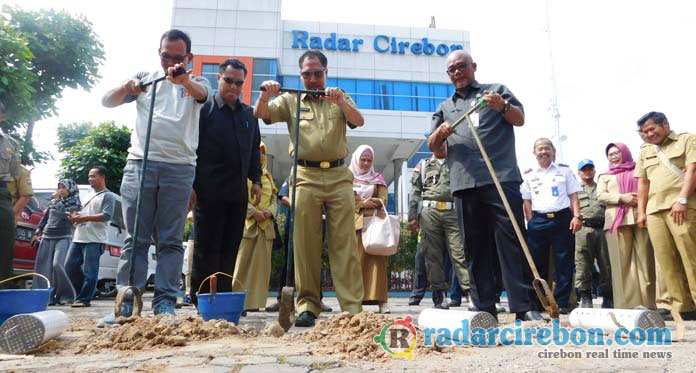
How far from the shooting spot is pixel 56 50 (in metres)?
16.8

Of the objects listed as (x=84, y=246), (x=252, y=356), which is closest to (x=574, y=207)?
(x=252, y=356)

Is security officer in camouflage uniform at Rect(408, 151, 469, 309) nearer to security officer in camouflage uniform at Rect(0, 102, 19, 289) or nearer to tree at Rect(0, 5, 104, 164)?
security officer in camouflage uniform at Rect(0, 102, 19, 289)

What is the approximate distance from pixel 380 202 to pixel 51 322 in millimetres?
3148

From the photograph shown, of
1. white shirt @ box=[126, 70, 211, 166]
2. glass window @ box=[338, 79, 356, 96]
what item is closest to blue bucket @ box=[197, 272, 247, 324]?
white shirt @ box=[126, 70, 211, 166]

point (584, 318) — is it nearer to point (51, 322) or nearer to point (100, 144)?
point (51, 322)

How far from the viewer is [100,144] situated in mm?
20094

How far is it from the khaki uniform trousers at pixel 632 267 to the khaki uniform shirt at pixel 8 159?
538cm

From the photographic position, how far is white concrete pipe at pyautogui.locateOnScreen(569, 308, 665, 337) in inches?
93.5

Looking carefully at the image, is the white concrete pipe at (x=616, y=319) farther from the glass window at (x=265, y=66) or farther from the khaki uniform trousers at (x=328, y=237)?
the glass window at (x=265, y=66)

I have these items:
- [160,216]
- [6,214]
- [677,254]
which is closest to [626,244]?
[677,254]

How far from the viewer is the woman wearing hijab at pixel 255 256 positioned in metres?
4.52

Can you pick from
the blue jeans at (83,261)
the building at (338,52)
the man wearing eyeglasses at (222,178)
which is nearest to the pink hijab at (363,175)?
the man wearing eyeglasses at (222,178)

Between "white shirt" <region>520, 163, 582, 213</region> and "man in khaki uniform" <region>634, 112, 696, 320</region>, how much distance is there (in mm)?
633

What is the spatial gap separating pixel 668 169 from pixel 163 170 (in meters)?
4.12
